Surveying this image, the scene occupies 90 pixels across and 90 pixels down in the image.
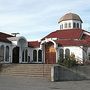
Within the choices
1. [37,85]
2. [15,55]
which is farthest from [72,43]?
[37,85]

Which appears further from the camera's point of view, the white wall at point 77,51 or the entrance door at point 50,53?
the entrance door at point 50,53

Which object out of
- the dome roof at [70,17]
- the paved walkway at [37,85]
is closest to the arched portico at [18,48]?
the dome roof at [70,17]

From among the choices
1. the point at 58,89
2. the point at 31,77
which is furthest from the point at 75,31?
the point at 58,89

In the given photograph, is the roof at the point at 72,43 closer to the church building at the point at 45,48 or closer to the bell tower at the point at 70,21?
the church building at the point at 45,48

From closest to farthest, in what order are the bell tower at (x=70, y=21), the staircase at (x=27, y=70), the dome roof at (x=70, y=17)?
the staircase at (x=27, y=70) → the bell tower at (x=70, y=21) → the dome roof at (x=70, y=17)

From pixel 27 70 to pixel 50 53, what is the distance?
10876 millimetres

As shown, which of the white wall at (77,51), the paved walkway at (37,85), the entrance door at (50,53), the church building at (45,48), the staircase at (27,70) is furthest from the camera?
the entrance door at (50,53)

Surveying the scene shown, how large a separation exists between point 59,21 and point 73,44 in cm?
1592

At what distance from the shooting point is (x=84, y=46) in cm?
3709

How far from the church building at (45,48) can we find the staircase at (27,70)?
5.65 m

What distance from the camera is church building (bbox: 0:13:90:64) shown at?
37.1 m

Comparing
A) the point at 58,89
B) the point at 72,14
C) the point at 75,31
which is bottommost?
the point at 58,89

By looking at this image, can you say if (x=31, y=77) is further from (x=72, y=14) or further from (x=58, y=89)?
(x=72, y=14)

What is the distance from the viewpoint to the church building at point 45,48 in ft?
122
